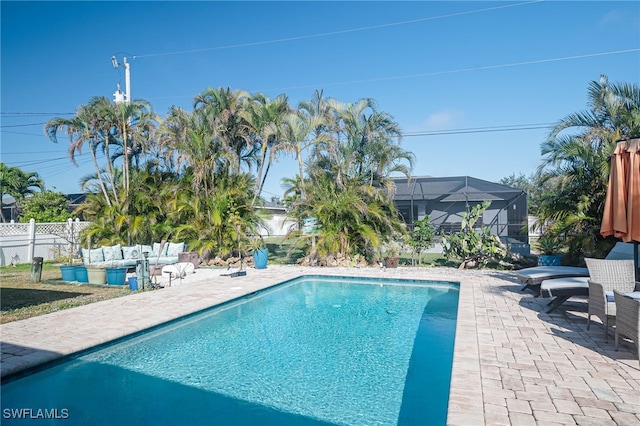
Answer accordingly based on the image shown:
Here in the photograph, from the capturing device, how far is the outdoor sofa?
12.3 m

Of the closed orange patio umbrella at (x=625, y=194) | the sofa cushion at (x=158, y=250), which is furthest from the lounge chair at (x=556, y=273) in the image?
the sofa cushion at (x=158, y=250)

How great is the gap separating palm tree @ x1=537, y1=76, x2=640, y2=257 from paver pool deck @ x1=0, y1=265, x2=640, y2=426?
105 inches

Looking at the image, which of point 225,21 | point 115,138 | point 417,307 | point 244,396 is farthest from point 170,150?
point 244,396

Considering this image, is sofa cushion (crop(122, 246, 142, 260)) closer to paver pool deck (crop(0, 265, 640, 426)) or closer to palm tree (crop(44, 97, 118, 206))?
paver pool deck (crop(0, 265, 640, 426))

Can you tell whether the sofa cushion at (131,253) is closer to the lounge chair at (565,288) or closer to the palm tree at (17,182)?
the lounge chair at (565,288)

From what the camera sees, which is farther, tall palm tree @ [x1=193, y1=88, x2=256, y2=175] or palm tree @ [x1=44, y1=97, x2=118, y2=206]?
tall palm tree @ [x1=193, y1=88, x2=256, y2=175]

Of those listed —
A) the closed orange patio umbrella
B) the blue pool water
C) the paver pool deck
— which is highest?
the closed orange patio umbrella

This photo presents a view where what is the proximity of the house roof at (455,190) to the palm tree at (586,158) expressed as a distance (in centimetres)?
705

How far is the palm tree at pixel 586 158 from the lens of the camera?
9.99 meters

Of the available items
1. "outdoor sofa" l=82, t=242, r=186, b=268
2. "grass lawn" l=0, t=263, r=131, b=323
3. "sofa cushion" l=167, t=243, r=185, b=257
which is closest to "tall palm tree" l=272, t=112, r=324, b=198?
"sofa cushion" l=167, t=243, r=185, b=257

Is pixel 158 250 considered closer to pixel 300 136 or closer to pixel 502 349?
pixel 300 136

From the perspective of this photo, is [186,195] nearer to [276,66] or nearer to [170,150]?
[170,150]

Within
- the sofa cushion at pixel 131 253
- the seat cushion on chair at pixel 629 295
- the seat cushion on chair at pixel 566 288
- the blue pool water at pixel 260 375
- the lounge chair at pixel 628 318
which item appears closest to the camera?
the blue pool water at pixel 260 375

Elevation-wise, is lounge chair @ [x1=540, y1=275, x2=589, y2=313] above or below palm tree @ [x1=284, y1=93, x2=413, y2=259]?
below
